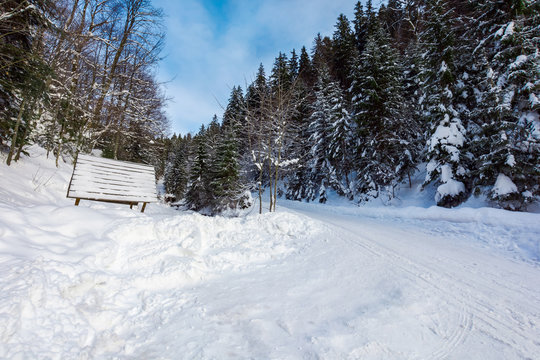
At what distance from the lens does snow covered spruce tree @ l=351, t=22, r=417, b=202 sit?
671 inches

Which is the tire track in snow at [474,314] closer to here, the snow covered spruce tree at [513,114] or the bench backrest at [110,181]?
the bench backrest at [110,181]

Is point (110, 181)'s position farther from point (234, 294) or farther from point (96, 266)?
point (234, 294)

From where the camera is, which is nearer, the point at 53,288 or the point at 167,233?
the point at 53,288

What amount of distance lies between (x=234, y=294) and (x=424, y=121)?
17.6 m

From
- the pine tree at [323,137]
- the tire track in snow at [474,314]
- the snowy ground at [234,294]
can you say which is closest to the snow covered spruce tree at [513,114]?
the snowy ground at [234,294]

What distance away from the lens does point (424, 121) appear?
15523 mm

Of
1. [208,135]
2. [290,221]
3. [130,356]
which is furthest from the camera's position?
[208,135]

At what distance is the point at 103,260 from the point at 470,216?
1124 centimetres

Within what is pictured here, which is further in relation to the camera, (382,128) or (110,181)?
(382,128)

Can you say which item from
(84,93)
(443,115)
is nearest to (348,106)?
(443,115)

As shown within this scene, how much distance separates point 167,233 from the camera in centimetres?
462

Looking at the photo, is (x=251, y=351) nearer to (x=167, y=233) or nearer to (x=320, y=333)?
(x=320, y=333)

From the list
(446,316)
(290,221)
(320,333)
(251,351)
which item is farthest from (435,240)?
(251,351)

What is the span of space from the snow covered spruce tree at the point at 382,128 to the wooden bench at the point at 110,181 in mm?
15656
